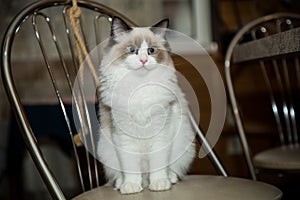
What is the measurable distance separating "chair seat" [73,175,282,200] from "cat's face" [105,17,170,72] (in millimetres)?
238

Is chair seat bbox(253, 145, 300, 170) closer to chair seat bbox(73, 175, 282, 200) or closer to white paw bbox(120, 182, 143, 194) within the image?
chair seat bbox(73, 175, 282, 200)

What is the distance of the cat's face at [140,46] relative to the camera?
82cm

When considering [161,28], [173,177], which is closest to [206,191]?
[173,177]

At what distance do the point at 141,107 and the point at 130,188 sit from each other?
16 cm

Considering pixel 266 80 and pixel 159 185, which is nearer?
pixel 159 185

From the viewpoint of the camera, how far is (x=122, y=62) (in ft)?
2.71

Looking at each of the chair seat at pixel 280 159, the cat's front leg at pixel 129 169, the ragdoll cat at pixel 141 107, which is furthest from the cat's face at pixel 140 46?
→ the chair seat at pixel 280 159

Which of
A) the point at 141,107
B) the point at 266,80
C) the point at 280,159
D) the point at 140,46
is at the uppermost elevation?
the point at 140,46

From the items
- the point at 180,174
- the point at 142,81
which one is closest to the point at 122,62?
the point at 142,81

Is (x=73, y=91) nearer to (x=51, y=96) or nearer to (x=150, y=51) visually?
(x=150, y=51)

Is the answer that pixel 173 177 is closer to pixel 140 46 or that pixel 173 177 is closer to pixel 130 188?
pixel 130 188

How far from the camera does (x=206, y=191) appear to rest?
88 centimetres

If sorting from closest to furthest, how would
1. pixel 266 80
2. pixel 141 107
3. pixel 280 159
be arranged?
1. pixel 141 107
2. pixel 280 159
3. pixel 266 80

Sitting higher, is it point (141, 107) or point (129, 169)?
point (141, 107)
